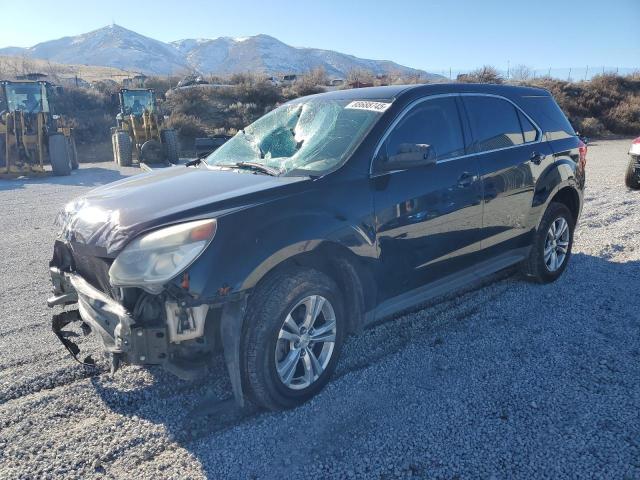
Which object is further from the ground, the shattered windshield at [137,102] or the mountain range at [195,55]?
the mountain range at [195,55]

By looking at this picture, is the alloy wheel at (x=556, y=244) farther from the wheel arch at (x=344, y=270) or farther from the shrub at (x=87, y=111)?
the shrub at (x=87, y=111)

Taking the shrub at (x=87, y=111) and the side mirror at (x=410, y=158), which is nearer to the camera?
the side mirror at (x=410, y=158)

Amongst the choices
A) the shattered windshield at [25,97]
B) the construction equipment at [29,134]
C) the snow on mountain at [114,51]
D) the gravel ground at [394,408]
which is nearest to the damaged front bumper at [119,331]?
the gravel ground at [394,408]

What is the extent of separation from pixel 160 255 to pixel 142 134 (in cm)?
1524

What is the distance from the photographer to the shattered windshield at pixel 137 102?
1717 centimetres

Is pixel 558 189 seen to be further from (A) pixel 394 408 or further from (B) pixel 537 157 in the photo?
(A) pixel 394 408

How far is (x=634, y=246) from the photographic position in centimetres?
616

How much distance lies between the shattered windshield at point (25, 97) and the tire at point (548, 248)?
15.1m

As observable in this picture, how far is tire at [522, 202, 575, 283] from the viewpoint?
4781 millimetres

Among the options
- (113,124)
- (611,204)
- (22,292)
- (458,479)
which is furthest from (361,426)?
(113,124)

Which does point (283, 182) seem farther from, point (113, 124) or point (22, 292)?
point (113, 124)

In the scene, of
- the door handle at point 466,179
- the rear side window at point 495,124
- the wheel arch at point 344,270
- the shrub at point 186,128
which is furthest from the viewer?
the shrub at point 186,128

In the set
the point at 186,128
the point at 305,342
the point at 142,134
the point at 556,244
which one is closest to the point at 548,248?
the point at 556,244

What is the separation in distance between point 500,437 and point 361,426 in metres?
0.76
